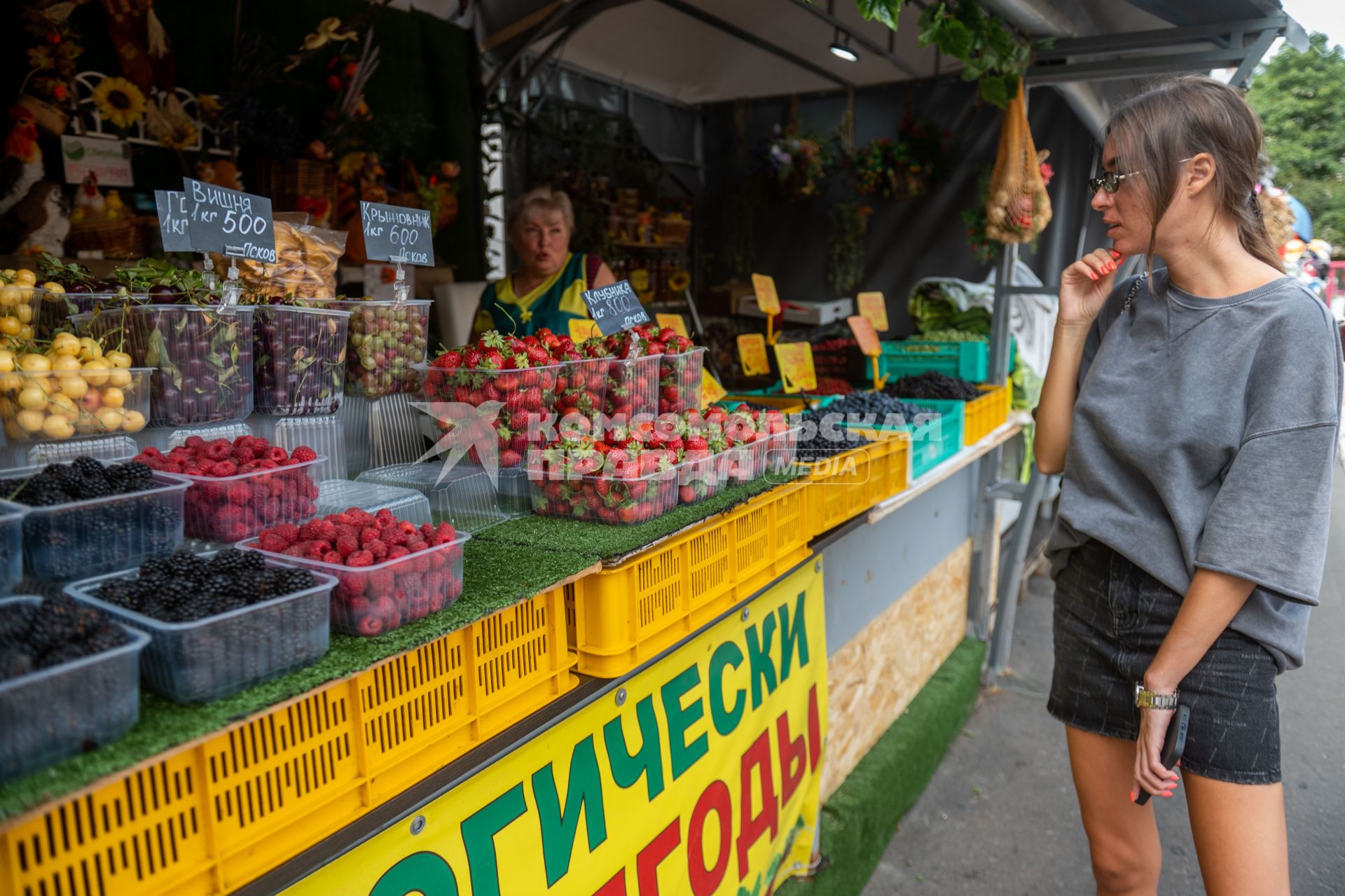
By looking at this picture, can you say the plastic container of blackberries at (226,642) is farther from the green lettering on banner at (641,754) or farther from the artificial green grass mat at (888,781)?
the artificial green grass mat at (888,781)

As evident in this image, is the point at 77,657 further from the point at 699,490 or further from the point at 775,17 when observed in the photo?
the point at 775,17

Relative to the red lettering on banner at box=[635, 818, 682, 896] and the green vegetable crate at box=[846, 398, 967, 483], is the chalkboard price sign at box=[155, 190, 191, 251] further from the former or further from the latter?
the green vegetable crate at box=[846, 398, 967, 483]

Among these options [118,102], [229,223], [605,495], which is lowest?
[605,495]

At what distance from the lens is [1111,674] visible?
5.55 ft

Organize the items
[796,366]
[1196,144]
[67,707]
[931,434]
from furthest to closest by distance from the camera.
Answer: [796,366]
[931,434]
[1196,144]
[67,707]

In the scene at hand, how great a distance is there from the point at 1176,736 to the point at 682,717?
93 centimetres

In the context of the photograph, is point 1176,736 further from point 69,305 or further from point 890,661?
point 69,305

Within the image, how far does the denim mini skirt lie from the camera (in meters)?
1.52

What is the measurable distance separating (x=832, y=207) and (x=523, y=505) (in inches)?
217

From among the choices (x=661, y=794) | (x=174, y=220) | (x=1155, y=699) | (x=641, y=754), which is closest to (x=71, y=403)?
(x=174, y=220)

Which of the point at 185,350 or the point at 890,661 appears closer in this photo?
the point at 185,350

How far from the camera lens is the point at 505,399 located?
67.9 inches

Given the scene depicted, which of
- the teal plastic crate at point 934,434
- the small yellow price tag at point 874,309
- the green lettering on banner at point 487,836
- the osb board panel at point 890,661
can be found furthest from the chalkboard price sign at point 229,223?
the small yellow price tag at point 874,309

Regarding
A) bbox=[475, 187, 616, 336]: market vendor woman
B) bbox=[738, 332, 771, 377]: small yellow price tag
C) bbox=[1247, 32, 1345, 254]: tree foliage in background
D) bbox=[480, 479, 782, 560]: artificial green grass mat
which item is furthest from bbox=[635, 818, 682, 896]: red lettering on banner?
bbox=[1247, 32, 1345, 254]: tree foliage in background
